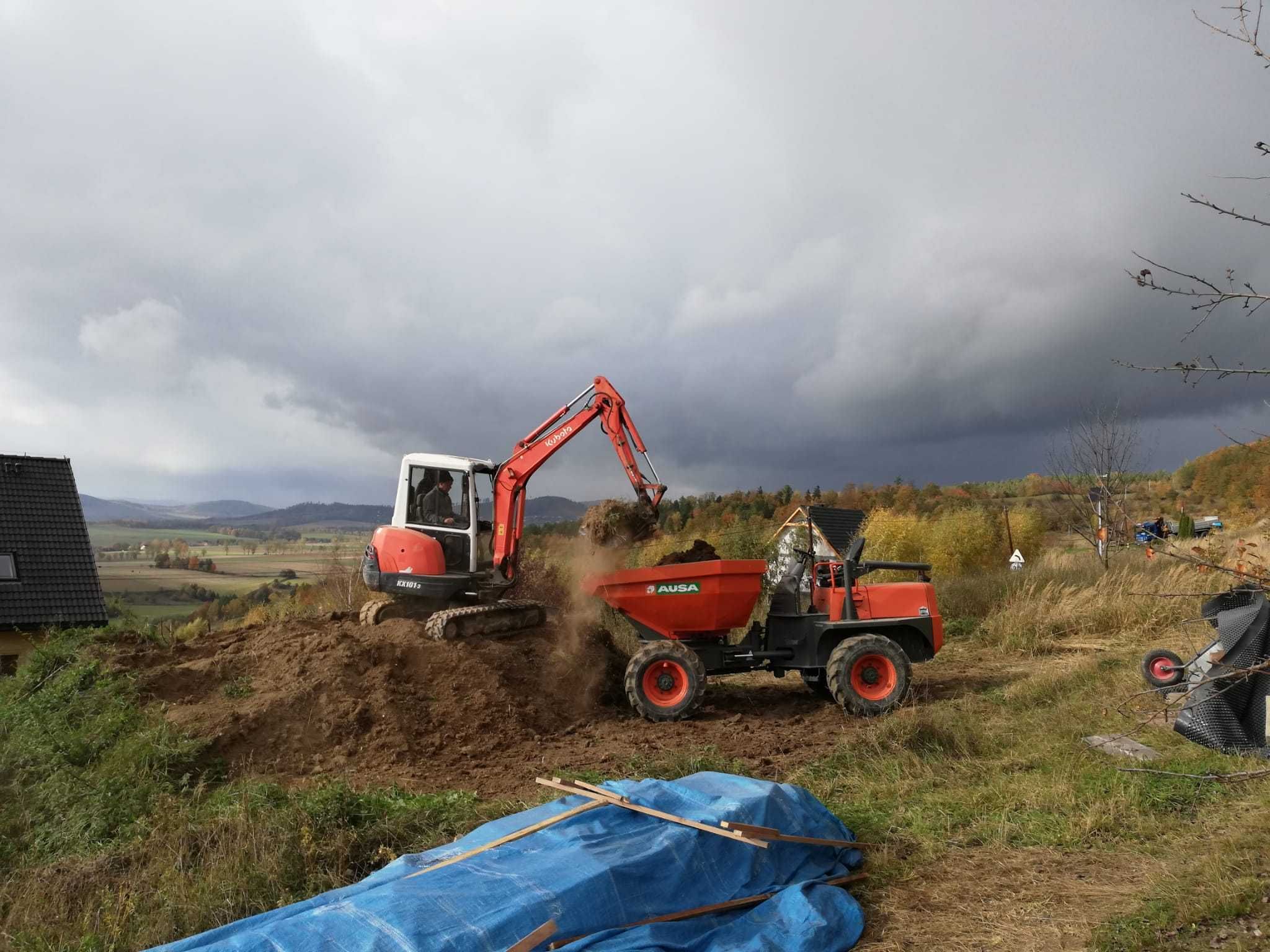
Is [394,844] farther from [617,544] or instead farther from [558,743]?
[617,544]

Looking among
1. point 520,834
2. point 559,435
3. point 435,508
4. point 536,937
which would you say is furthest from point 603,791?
point 435,508

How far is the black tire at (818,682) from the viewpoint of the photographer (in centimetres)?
1177

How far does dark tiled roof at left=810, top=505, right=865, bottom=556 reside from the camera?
12.3 m

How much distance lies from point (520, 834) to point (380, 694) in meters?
5.74

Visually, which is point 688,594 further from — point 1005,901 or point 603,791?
point 1005,901

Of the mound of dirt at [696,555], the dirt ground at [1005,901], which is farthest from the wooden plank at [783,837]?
the mound of dirt at [696,555]

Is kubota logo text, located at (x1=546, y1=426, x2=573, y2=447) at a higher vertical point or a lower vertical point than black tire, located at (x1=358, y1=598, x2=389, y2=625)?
higher

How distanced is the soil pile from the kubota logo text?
138 cm

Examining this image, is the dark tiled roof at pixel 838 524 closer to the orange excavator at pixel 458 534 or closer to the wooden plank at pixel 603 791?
the orange excavator at pixel 458 534

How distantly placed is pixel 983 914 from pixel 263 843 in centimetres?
464

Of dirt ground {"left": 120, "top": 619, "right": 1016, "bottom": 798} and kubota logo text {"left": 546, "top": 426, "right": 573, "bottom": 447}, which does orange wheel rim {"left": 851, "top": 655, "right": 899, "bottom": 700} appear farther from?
kubota logo text {"left": 546, "top": 426, "right": 573, "bottom": 447}

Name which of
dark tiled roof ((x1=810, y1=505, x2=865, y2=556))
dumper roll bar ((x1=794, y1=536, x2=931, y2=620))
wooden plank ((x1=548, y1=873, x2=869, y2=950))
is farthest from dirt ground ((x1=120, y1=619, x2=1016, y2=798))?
wooden plank ((x1=548, y1=873, x2=869, y2=950))

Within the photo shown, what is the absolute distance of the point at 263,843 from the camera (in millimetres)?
6004

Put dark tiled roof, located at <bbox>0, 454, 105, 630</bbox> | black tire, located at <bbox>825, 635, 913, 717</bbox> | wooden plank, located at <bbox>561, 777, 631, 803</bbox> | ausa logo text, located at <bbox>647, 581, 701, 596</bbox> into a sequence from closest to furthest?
wooden plank, located at <bbox>561, 777, 631, 803</bbox>, black tire, located at <bbox>825, 635, 913, 717</bbox>, ausa logo text, located at <bbox>647, 581, 701, 596</bbox>, dark tiled roof, located at <bbox>0, 454, 105, 630</bbox>
